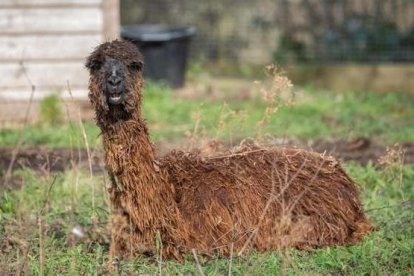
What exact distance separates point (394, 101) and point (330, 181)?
7.05 metres

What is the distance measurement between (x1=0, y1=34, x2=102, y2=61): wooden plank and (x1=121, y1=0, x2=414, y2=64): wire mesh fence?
3869 millimetres

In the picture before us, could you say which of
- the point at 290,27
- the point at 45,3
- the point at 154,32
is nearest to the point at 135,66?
the point at 45,3

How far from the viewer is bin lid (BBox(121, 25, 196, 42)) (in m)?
14.0

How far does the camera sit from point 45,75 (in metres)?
11.5

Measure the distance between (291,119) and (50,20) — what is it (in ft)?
9.30

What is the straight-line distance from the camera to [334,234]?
6.08 meters

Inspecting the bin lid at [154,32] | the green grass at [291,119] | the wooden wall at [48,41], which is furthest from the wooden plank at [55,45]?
the bin lid at [154,32]

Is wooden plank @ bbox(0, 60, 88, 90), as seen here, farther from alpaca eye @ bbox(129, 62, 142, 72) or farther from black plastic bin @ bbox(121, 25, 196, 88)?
alpaca eye @ bbox(129, 62, 142, 72)

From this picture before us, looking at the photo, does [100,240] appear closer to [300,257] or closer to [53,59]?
[300,257]

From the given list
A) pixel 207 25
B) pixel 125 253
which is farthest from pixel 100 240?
pixel 207 25

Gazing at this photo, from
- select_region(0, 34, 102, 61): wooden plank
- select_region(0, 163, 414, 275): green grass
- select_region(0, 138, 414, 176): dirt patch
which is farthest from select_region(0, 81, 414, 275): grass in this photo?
select_region(0, 34, 102, 61): wooden plank

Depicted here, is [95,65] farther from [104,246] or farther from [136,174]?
[104,246]

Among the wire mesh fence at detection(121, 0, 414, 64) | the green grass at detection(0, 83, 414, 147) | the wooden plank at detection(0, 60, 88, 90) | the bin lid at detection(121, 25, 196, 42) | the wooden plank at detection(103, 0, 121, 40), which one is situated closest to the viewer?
the green grass at detection(0, 83, 414, 147)

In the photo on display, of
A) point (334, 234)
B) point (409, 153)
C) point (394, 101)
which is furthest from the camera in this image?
point (394, 101)
